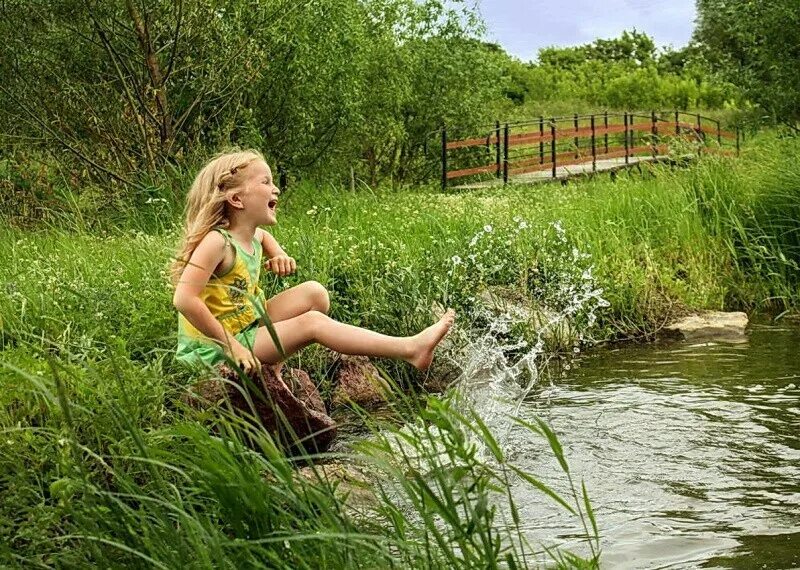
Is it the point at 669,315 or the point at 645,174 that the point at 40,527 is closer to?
the point at 669,315

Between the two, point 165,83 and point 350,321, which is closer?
point 350,321

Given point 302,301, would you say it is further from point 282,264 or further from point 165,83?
point 165,83

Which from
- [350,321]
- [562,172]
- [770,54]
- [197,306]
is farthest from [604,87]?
[197,306]

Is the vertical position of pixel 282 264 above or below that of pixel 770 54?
below

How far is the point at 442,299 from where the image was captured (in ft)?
27.1

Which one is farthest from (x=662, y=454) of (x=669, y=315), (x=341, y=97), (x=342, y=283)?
(x=341, y=97)

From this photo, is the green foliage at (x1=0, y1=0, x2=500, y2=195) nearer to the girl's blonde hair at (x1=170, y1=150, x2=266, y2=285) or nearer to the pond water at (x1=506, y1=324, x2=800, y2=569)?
the pond water at (x1=506, y1=324, x2=800, y2=569)

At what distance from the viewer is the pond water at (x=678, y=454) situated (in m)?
4.57

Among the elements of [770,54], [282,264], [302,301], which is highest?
[770,54]

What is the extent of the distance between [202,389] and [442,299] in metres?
3.22

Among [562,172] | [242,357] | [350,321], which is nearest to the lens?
[242,357]

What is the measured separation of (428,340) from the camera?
5.18 meters

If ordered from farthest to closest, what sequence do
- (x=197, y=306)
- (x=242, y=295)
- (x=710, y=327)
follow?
(x=710, y=327)
(x=242, y=295)
(x=197, y=306)

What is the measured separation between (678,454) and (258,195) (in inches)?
98.4
